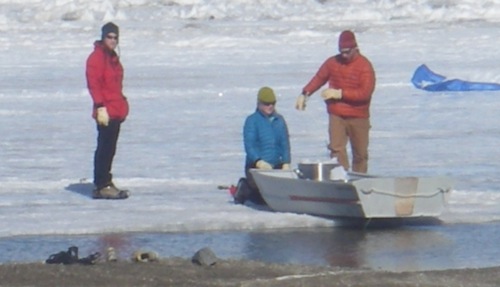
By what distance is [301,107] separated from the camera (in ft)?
36.0

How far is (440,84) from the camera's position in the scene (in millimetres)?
19578

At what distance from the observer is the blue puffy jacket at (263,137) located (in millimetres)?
10586

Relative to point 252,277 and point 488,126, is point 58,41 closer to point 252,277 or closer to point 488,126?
point 488,126

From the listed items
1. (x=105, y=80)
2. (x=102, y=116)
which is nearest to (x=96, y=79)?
(x=105, y=80)

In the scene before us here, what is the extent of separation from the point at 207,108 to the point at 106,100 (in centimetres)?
658

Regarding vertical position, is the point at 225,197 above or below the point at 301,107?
below

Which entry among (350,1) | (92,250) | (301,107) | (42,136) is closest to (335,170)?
(301,107)

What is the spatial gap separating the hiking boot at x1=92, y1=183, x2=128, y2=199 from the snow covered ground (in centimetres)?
12

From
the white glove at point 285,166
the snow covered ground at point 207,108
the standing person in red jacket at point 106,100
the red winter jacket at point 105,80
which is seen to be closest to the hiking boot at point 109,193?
the standing person in red jacket at point 106,100

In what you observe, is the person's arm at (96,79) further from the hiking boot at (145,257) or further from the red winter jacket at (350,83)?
the hiking boot at (145,257)

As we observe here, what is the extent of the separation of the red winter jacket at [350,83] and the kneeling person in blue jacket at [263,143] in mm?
602

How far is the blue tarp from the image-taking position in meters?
19.5

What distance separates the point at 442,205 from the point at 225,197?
1.95m

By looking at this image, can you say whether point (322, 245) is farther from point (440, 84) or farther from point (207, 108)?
point (440, 84)
